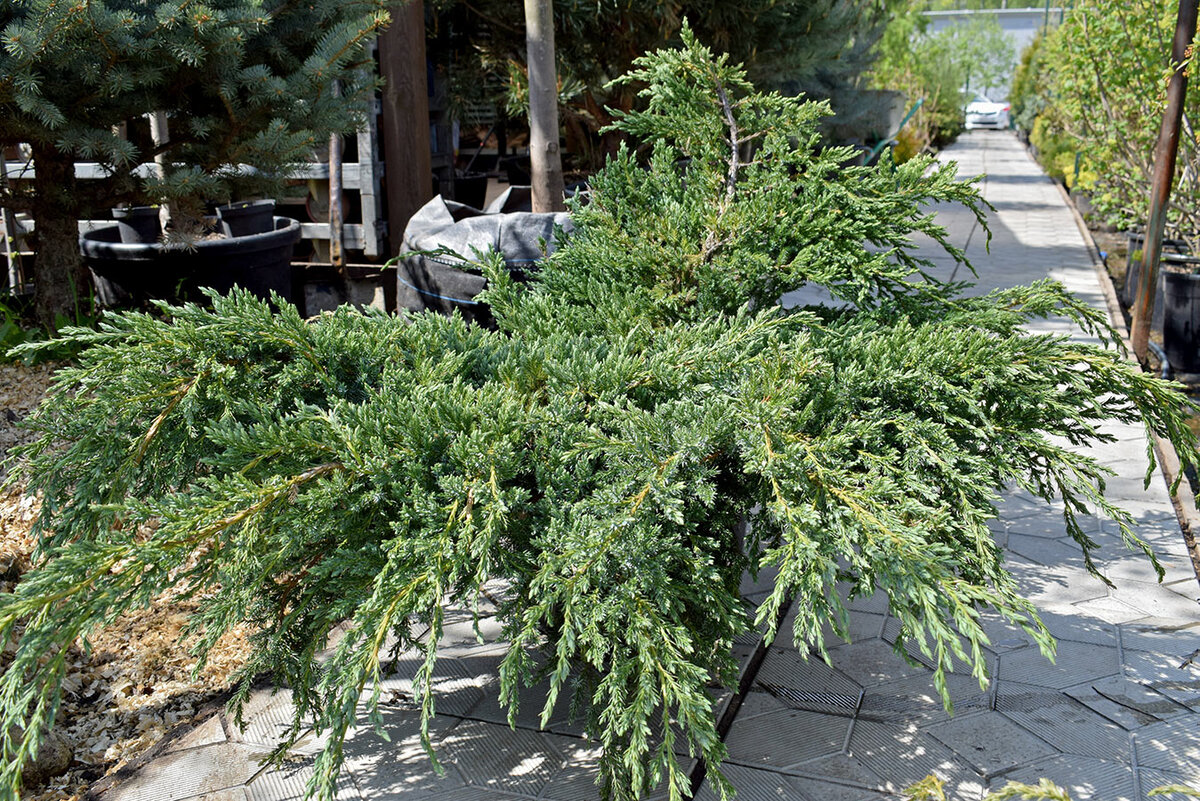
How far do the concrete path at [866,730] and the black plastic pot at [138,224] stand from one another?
3800 millimetres

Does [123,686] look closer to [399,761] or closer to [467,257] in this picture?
[399,761]

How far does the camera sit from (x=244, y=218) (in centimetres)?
568

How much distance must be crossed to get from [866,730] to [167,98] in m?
3.89

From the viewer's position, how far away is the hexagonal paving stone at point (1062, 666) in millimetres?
2824

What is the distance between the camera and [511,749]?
2498 millimetres

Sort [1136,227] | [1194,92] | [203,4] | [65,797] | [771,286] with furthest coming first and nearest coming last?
[1136,227]
[1194,92]
[203,4]
[771,286]
[65,797]

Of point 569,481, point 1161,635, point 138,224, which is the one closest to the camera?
point 569,481

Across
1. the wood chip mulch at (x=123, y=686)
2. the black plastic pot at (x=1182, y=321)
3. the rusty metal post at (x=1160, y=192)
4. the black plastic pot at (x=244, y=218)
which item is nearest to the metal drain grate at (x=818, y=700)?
the wood chip mulch at (x=123, y=686)

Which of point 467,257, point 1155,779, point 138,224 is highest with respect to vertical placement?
point 138,224

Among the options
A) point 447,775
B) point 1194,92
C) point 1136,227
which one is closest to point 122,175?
point 447,775

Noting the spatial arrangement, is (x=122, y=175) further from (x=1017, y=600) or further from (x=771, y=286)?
(x=1017, y=600)

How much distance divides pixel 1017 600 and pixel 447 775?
4.67 feet

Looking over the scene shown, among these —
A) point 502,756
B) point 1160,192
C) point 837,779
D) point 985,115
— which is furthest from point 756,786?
point 985,115

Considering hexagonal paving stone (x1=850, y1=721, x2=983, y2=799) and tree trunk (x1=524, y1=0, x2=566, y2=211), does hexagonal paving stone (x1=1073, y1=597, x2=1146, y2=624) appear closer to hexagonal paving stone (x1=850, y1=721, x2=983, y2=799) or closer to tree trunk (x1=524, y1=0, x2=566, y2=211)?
hexagonal paving stone (x1=850, y1=721, x2=983, y2=799)
